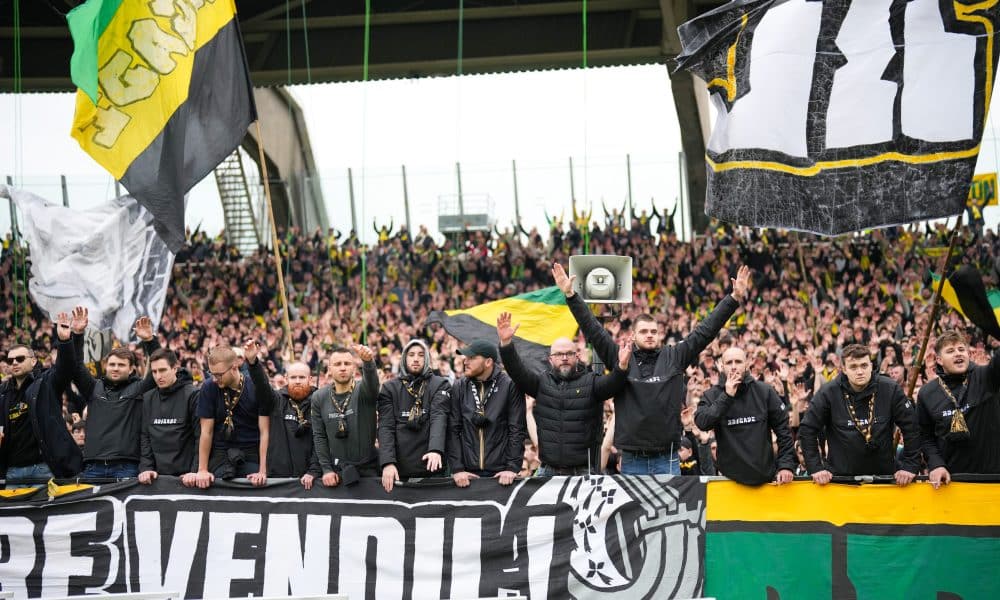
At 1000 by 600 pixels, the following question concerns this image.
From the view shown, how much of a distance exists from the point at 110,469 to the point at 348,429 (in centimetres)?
195

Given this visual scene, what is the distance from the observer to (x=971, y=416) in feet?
26.0

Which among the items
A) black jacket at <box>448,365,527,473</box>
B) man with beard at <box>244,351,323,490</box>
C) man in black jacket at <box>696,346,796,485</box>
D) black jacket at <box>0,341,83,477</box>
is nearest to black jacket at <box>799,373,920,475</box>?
man in black jacket at <box>696,346,796,485</box>

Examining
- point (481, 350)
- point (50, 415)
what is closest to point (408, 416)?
point (481, 350)

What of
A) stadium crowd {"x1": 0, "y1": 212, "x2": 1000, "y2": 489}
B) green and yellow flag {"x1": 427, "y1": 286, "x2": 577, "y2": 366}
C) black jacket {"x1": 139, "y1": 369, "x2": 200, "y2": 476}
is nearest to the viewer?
black jacket {"x1": 139, "y1": 369, "x2": 200, "y2": 476}

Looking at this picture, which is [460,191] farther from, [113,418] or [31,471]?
[113,418]

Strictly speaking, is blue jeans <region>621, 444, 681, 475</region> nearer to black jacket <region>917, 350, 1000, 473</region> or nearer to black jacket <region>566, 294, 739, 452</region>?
black jacket <region>566, 294, 739, 452</region>

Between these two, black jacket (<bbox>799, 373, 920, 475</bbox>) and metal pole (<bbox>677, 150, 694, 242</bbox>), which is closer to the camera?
black jacket (<bbox>799, 373, 920, 475</bbox>)

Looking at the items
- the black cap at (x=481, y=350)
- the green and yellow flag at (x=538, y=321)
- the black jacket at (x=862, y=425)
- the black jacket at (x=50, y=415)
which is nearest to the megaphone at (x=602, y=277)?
the green and yellow flag at (x=538, y=321)

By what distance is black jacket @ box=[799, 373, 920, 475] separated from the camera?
303 inches

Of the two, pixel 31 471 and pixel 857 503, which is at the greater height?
pixel 31 471

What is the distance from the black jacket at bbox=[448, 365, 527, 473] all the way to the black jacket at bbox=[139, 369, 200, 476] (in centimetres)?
198

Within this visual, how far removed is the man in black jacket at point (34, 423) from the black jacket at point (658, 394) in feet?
13.7

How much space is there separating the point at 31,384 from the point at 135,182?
1824 mm

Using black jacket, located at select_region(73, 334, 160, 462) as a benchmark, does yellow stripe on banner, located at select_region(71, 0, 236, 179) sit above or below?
above
